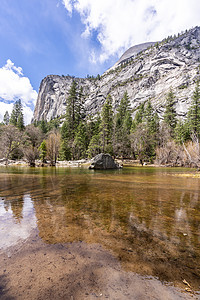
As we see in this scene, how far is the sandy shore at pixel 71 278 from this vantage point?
1070 millimetres

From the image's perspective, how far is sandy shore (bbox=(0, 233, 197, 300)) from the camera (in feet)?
3.51

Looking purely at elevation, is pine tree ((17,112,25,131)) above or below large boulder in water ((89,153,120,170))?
above

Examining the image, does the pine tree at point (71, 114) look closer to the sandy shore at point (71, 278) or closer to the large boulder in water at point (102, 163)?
the large boulder in water at point (102, 163)

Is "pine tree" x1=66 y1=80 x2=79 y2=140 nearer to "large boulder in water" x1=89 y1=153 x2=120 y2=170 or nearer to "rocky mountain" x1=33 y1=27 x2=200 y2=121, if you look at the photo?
"large boulder in water" x1=89 y1=153 x2=120 y2=170

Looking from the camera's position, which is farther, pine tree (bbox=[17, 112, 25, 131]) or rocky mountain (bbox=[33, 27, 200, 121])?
rocky mountain (bbox=[33, 27, 200, 121])

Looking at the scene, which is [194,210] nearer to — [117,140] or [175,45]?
[117,140]

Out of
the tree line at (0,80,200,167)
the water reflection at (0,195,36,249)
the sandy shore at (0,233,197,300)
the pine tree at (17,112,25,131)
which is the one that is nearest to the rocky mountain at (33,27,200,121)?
the tree line at (0,80,200,167)

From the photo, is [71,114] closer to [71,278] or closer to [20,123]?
[20,123]

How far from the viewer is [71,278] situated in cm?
123

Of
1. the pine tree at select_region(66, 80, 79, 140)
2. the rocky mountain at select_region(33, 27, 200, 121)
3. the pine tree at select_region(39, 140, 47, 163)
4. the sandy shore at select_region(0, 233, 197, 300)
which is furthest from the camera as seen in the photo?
the rocky mountain at select_region(33, 27, 200, 121)

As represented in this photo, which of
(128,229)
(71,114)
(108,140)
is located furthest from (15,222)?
(71,114)

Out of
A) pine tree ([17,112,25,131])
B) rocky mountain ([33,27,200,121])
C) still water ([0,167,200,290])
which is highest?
rocky mountain ([33,27,200,121])

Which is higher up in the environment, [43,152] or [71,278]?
[43,152]

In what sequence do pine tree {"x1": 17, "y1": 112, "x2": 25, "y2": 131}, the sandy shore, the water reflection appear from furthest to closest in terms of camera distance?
1. pine tree {"x1": 17, "y1": 112, "x2": 25, "y2": 131}
2. the water reflection
3. the sandy shore
